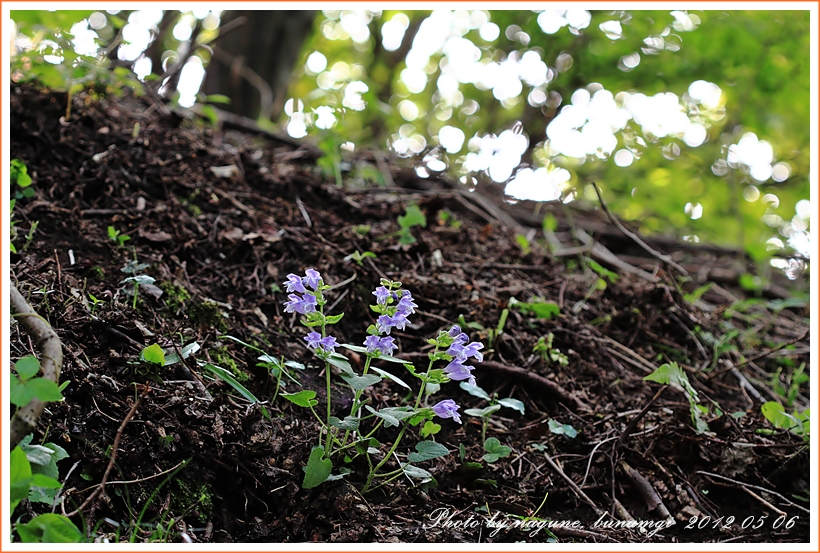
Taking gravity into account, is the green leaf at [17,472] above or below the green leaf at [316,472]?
above

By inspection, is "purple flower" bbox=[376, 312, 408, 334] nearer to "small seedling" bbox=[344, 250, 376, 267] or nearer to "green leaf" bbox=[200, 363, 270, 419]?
"green leaf" bbox=[200, 363, 270, 419]

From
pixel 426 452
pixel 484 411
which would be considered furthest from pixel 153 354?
pixel 484 411

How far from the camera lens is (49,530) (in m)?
1.27

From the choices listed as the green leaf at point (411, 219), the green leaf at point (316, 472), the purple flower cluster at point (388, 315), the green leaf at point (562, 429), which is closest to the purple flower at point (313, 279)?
the purple flower cluster at point (388, 315)

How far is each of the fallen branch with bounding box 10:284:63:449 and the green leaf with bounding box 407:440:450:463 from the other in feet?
3.14

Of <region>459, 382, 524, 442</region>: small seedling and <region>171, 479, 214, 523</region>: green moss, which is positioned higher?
<region>459, 382, 524, 442</region>: small seedling

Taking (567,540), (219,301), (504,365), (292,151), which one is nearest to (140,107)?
(292,151)

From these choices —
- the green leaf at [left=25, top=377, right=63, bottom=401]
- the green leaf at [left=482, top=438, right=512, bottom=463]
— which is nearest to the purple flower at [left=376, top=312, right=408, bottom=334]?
the green leaf at [left=482, top=438, right=512, bottom=463]

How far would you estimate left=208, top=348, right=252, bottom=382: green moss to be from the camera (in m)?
2.07

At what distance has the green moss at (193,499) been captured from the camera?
5.31 feet

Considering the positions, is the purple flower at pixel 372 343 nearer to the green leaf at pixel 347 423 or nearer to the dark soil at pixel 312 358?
the green leaf at pixel 347 423

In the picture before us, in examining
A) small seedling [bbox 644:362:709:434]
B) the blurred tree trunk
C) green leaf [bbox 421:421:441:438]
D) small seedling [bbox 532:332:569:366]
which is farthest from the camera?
the blurred tree trunk

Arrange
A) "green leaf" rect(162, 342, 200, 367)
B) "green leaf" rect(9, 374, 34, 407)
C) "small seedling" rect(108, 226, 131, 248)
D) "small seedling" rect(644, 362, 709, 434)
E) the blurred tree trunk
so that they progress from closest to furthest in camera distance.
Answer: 1. "green leaf" rect(9, 374, 34, 407)
2. "green leaf" rect(162, 342, 200, 367)
3. "small seedling" rect(644, 362, 709, 434)
4. "small seedling" rect(108, 226, 131, 248)
5. the blurred tree trunk

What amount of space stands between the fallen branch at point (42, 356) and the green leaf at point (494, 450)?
1331mm
